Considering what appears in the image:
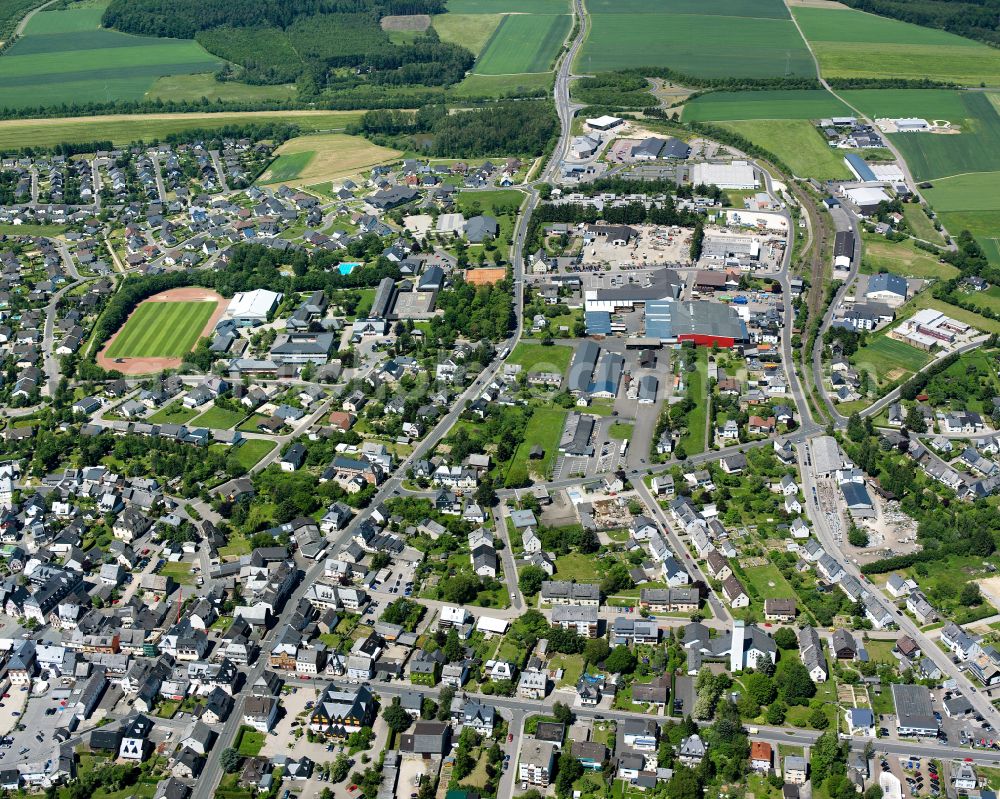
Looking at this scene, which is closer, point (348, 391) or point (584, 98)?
point (348, 391)

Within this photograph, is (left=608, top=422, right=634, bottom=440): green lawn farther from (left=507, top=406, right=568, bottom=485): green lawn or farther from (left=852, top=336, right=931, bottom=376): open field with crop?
(left=852, top=336, right=931, bottom=376): open field with crop

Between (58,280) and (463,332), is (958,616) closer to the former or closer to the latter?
(463,332)

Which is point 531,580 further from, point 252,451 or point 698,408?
point 252,451

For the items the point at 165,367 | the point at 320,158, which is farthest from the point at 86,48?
the point at 165,367

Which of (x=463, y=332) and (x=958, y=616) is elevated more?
(x=958, y=616)

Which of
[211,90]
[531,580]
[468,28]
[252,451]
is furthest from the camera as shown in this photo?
[468,28]

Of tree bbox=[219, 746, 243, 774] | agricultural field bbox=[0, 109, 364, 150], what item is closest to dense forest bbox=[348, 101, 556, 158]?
agricultural field bbox=[0, 109, 364, 150]

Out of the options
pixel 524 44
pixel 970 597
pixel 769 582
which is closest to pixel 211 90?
pixel 524 44
